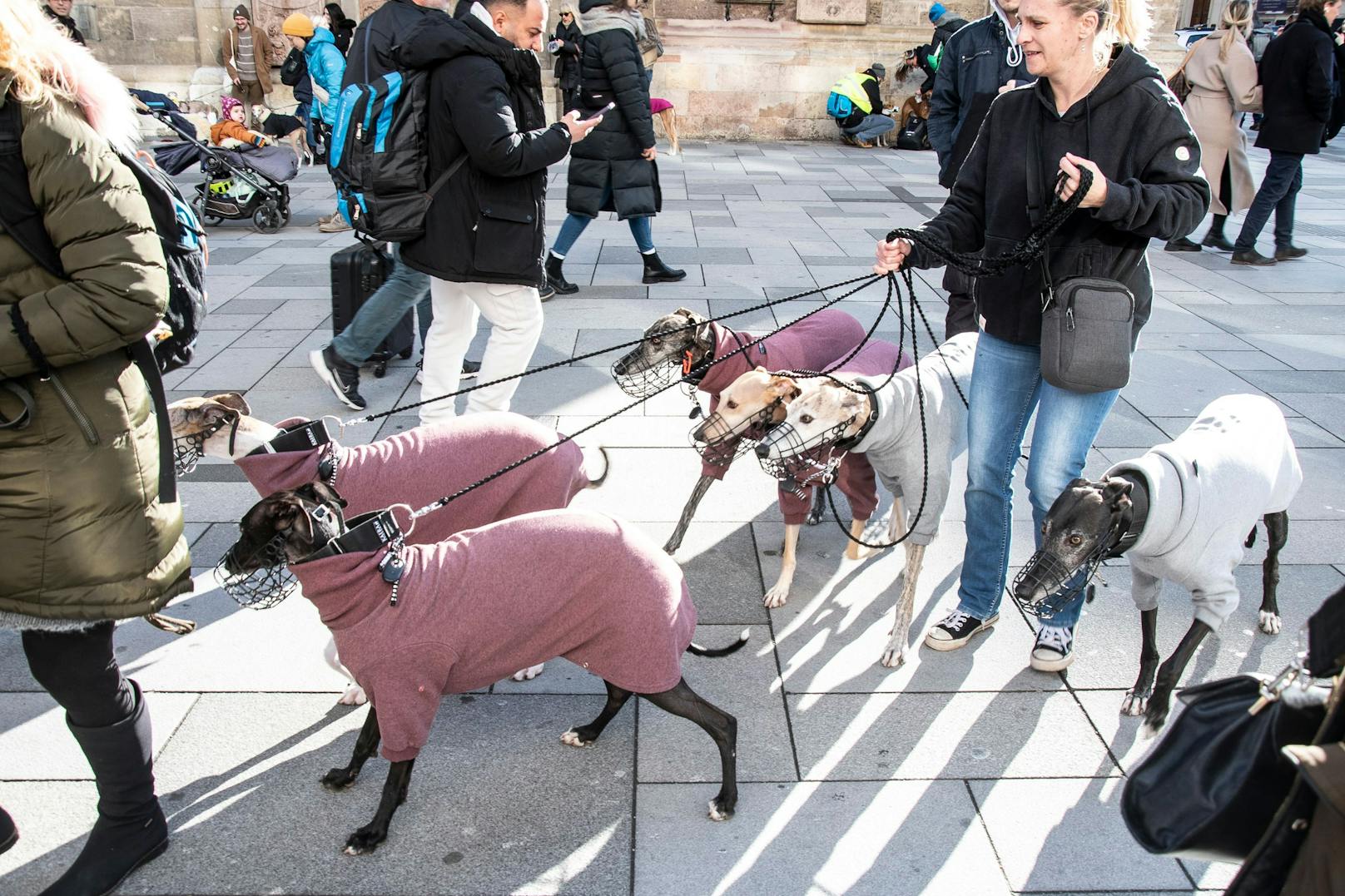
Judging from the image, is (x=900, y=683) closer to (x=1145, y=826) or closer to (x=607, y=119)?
A: (x=1145, y=826)

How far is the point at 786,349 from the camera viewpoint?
4453 mm

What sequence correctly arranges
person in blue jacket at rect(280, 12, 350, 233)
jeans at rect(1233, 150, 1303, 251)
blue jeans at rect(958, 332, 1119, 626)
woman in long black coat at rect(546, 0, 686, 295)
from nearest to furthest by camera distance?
blue jeans at rect(958, 332, 1119, 626) < woman in long black coat at rect(546, 0, 686, 295) < jeans at rect(1233, 150, 1303, 251) < person in blue jacket at rect(280, 12, 350, 233)

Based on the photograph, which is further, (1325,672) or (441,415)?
(441,415)

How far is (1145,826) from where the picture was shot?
1799 millimetres

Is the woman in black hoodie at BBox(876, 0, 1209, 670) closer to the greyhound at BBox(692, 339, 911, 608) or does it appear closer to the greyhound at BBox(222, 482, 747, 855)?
the greyhound at BBox(692, 339, 911, 608)

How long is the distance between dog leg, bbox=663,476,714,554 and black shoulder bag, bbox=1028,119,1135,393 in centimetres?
158

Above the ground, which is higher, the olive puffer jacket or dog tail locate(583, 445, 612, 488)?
the olive puffer jacket

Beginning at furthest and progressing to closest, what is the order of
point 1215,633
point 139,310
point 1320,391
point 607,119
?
point 607,119
point 1320,391
point 1215,633
point 139,310

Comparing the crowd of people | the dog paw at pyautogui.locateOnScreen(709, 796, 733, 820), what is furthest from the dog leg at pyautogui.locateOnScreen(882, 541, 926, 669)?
the dog paw at pyautogui.locateOnScreen(709, 796, 733, 820)

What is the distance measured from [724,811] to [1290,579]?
2698 millimetres

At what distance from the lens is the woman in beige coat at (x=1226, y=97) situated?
358 inches

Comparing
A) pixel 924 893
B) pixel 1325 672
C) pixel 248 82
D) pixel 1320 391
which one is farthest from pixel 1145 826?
pixel 248 82

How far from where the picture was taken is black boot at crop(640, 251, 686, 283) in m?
8.37

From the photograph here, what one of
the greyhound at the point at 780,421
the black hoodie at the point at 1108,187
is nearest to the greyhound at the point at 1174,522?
the black hoodie at the point at 1108,187
